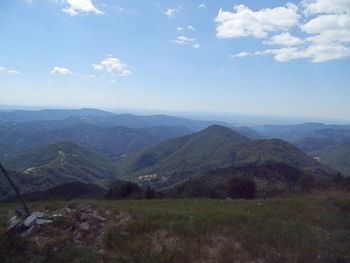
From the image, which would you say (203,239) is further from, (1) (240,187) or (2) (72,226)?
(1) (240,187)

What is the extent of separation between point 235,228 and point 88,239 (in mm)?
4683

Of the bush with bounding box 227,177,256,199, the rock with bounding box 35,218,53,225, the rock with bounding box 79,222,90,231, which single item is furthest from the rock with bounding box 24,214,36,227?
the bush with bounding box 227,177,256,199

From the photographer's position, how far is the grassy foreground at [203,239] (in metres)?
6.98

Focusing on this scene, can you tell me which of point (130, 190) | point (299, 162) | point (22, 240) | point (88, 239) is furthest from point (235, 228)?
point (299, 162)

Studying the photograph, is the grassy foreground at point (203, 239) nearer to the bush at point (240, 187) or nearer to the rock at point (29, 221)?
the rock at point (29, 221)

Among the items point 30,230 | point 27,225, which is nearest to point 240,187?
point 27,225

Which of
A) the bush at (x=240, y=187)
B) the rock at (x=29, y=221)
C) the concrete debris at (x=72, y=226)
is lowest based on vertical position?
the bush at (x=240, y=187)

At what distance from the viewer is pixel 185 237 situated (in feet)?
27.7

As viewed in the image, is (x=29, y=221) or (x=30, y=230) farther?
(x=29, y=221)

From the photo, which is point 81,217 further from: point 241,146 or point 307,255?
point 241,146

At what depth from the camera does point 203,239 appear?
324 inches

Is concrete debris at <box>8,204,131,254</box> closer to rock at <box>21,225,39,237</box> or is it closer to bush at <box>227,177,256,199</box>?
rock at <box>21,225,39,237</box>

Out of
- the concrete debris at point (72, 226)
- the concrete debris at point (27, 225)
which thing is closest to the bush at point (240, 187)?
the concrete debris at point (72, 226)

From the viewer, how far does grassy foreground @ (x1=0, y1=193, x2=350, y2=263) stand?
698cm
